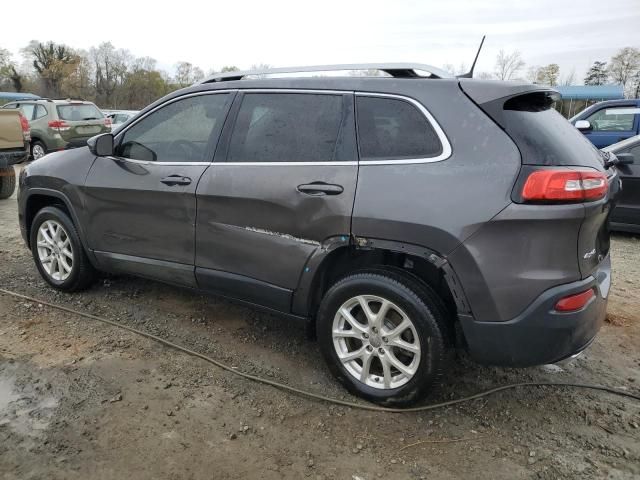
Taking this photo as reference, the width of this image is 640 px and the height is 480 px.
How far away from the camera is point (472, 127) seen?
8.57 feet

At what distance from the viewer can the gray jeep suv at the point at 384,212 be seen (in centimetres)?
248

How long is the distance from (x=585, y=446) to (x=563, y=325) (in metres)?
0.68

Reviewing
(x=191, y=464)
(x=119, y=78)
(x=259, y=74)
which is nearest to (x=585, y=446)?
(x=191, y=464)

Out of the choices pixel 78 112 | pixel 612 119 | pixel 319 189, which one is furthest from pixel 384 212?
pixel 78 112

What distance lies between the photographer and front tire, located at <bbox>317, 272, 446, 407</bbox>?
2713mm

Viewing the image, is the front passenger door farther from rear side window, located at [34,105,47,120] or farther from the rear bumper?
rear side window, located at [34,105,47,120]

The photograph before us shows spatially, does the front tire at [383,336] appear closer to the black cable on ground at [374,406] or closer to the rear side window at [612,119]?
the black cable on ground at [374,406]

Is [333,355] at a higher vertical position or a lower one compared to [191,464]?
higher

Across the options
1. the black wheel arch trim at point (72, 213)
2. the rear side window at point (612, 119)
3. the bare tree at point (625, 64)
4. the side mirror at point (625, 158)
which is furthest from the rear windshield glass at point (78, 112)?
the bare tree at point (625, 64)

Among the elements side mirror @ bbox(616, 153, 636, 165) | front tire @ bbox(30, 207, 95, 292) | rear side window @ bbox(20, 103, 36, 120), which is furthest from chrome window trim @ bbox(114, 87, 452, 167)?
rear side window @ bbox(20, 103, 36, 120)

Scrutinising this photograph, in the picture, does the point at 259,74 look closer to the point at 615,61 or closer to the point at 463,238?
the point at 463,238

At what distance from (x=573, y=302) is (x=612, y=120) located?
8.10 m

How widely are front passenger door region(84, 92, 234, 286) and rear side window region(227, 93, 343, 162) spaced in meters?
0.21

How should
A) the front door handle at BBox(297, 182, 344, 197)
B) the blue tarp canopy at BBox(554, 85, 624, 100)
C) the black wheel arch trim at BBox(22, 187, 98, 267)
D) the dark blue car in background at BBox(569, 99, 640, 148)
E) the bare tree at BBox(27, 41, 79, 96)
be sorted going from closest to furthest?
1. the front door handle at BBox(297, 182, 344, 197)
2. the black wheel arch trim at BBox(22, 187, 98, 267)
3. the dark blue car in background at BBox(569, 99, 640, 148)
4. the blue tarp canopy at BBox(554, 85, 624, 100)
5. the bare tree at BBox(27, 41, 79, 96)
